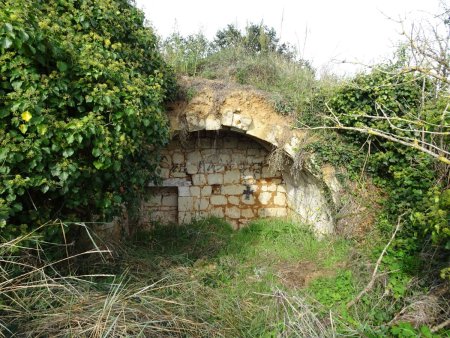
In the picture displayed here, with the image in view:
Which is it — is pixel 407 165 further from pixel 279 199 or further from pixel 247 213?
pixel 247 213

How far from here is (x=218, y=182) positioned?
6867 mm

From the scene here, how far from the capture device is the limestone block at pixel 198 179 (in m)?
6.79

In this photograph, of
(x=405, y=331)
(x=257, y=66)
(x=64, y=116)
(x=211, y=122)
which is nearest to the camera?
(x=405, y=331)

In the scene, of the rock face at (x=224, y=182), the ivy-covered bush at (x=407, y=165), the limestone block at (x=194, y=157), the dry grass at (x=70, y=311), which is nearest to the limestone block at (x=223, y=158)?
the rock face at (x=224, y=182)

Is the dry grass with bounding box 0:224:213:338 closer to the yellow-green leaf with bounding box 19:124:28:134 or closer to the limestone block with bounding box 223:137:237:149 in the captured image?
the yellow-green leaf with bounding box 19:124:28:134

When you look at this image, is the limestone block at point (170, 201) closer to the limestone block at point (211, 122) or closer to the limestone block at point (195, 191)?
the limestone block at point (195, 191)

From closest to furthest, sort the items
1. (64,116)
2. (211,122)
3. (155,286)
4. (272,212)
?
1. (64,116)
2. (155,286)
3. (211,122)
4. (272,212)

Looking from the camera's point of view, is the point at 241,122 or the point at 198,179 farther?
the point at 198,179

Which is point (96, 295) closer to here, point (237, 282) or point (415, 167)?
point (237, 282)

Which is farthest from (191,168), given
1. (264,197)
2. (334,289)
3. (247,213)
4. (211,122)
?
(334,289)

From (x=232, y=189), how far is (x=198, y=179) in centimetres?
75

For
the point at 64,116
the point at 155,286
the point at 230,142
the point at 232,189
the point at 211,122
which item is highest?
the point at 211,122

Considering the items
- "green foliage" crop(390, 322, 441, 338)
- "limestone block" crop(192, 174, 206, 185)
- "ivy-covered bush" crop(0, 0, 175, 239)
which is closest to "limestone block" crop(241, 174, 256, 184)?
"limestone block" crop(192, 174, 206, 185)

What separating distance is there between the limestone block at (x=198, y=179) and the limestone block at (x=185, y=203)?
0.35 metres
